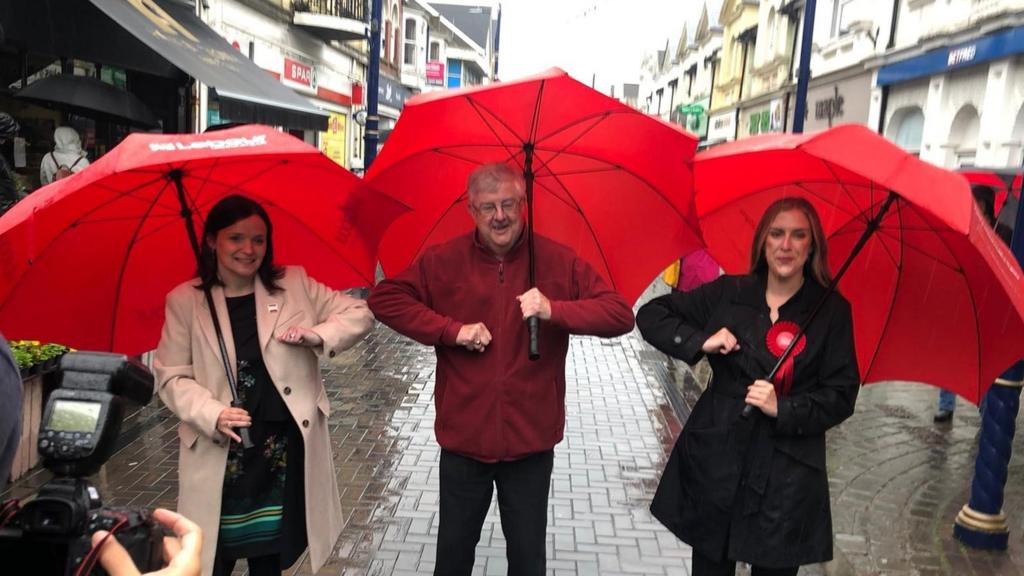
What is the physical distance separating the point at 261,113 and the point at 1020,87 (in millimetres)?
10932

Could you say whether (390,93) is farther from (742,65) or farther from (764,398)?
(764,398)

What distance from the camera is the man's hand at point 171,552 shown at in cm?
132

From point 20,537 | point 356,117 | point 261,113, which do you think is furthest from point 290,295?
point 356,117

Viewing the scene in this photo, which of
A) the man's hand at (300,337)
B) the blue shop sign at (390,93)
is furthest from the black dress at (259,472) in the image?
the blue shop sign at (390,93)

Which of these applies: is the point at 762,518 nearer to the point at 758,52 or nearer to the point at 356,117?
the point at 356,117

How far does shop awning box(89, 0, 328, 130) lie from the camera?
758 centimetres

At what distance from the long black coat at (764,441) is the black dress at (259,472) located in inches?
58.8

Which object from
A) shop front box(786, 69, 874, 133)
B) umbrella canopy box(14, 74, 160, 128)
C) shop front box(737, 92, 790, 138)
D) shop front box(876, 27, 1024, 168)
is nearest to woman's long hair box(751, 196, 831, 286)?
umbrella canopy box(14, 74, 160, 128)

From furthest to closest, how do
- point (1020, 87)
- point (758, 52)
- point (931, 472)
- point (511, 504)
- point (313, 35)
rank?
point (758, 52) < point (313, 35) < point (1020, 87) < point (931, 472) < point (511, 504)

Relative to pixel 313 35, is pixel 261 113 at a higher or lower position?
lower

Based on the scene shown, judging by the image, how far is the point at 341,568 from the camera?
14.2 ft

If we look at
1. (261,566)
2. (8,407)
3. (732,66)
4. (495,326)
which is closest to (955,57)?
(495,326)

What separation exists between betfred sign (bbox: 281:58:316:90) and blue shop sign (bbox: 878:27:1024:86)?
12698 millimetres

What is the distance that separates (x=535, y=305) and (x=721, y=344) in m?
0.70
